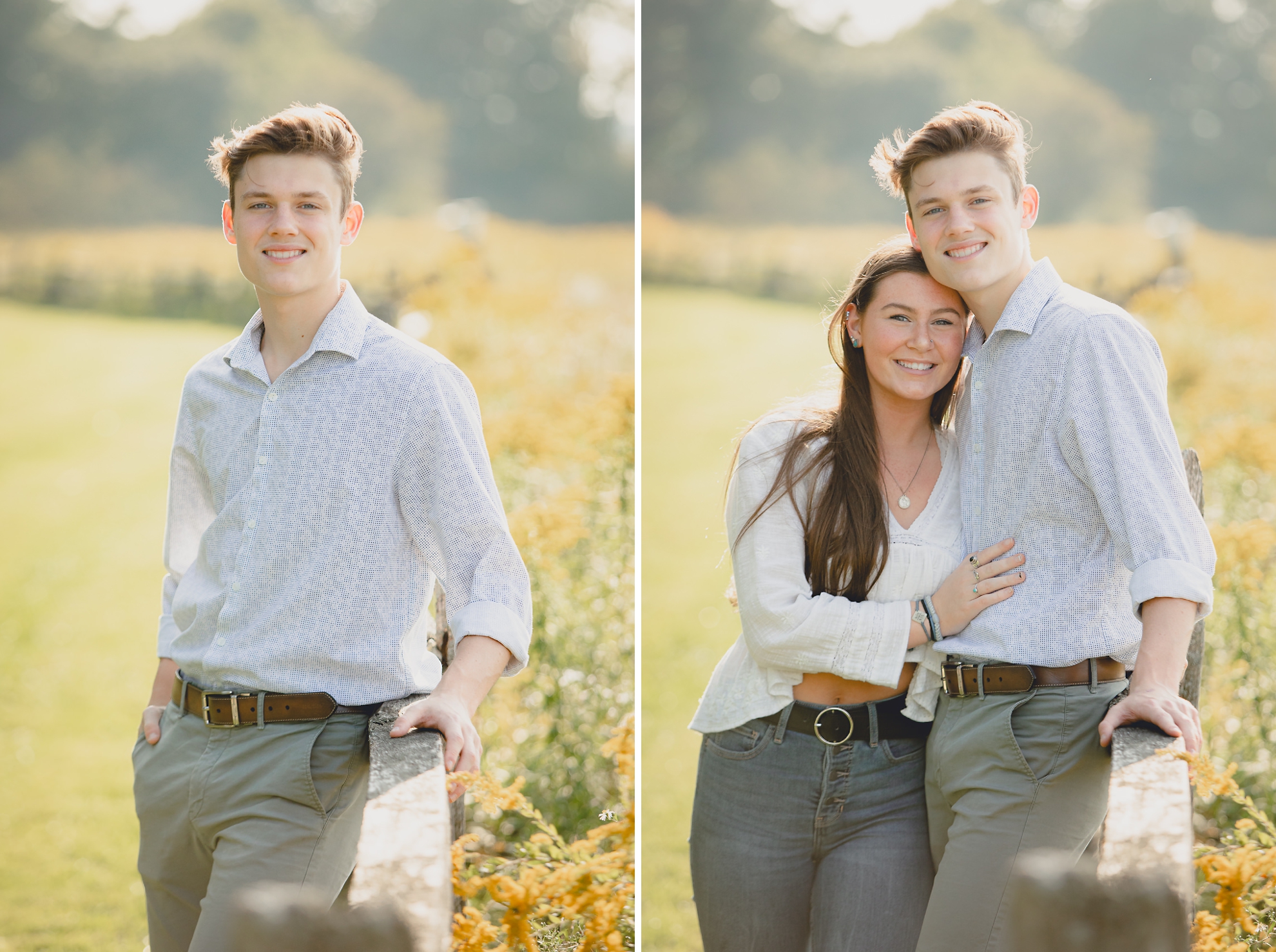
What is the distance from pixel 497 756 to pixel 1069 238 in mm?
5885

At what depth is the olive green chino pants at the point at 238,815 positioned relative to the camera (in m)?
1.67

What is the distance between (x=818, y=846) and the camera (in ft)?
6.38

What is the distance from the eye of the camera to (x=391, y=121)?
8.45 m

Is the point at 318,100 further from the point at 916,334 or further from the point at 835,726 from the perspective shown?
Answer: the point at 835,726

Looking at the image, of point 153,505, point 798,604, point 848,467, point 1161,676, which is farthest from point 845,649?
point 153,505

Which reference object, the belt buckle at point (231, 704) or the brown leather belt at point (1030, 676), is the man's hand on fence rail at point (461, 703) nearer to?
the belt buckle at point (231, 704)

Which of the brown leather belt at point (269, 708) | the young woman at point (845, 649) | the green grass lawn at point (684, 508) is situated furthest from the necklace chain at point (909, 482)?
the green grass lawn at point (684, 508)

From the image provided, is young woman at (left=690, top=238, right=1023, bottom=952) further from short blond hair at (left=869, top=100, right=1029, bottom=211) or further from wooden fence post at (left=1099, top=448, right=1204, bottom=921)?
wooden fence post at (left=1099, top=448, right=1204, bottom=921)

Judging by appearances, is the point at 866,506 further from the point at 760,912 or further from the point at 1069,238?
the point at 1069,238

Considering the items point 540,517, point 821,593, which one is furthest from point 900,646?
point 540,517

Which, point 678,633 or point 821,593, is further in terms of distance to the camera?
point 678,633

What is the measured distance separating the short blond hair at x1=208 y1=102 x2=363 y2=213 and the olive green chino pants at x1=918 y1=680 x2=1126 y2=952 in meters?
1.36

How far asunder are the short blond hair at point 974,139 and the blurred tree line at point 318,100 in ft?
21.6

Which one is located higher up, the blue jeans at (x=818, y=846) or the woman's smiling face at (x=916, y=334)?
the woman's smiling face at (x=916, y=334)
